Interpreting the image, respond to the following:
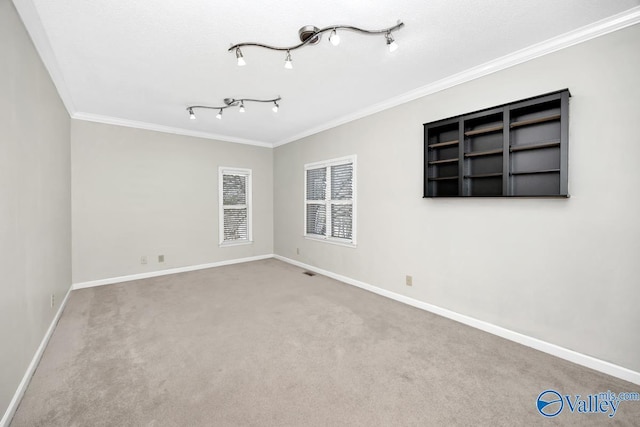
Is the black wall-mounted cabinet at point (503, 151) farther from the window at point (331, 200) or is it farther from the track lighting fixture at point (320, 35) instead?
the window at point (331, 200)

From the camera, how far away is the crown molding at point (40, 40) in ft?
5.71

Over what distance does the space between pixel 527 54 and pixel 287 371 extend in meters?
3.23

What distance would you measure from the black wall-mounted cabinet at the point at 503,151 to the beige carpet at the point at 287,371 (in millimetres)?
1406

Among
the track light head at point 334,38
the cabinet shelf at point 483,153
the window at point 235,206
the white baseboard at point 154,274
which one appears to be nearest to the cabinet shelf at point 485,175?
the cabinet shelf at point 483,153

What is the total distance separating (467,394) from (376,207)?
7.42ft

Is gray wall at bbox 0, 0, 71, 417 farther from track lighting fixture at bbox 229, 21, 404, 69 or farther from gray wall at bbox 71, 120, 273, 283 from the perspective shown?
track lighting fixture at bbox 229, 21, 404, 69

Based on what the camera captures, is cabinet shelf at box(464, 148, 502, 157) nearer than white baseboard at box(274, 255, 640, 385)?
No

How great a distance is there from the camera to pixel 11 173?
1.67 metres

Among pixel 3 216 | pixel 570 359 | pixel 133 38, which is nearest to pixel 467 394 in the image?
pixel 570 359

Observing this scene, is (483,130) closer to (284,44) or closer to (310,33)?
(310,33)

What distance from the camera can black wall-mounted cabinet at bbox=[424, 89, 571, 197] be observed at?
7.13 feet

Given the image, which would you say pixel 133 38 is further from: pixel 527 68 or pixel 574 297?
pixel 574 297

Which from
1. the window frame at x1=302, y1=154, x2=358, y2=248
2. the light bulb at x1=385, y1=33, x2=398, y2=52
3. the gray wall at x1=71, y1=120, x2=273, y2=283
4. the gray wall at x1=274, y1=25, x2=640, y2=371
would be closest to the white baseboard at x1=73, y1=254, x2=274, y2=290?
the gray wall at x1=71, y1=120, x2=273, y2=283

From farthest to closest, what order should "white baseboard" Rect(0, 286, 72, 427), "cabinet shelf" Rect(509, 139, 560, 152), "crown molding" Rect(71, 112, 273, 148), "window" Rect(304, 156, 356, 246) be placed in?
"window" Rect(304, 156, 356, 246) → "crown molding" Rect(71, 112, 273, 148) → "cabinet shelf" Rect(509, 139, 560, 152) → "white baseboard" Rect(0, 286, 72, 427)
